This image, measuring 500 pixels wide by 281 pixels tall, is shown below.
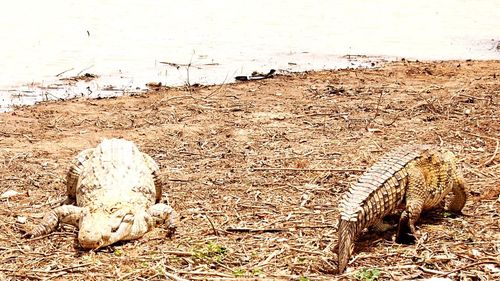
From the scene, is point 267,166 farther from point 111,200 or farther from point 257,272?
point 257,272

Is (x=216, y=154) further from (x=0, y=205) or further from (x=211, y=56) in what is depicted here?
(x=211, y=56)

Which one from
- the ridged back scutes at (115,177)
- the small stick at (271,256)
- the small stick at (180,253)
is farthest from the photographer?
the ridged back scutes at (115,177)

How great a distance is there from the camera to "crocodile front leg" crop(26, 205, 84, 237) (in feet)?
17.7

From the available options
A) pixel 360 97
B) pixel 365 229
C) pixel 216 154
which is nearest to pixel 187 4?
pixel 360 97

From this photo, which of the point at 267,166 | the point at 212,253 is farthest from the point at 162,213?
the point at 267,166

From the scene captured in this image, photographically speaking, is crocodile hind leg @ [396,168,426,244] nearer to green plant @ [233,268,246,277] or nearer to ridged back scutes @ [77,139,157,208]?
green plant @ [233,268,246,277]

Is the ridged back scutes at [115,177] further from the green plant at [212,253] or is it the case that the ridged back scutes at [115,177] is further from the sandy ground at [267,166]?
the green plant at [212,253]

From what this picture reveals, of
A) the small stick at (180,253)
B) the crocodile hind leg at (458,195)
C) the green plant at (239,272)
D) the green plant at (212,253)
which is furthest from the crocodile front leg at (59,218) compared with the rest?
the crocodile hind leg at (458,195)

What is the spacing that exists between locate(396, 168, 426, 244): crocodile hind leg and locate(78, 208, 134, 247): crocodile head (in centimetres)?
199

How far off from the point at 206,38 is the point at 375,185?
439 inches

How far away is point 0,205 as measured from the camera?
19.8ft

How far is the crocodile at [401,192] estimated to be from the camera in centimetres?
452

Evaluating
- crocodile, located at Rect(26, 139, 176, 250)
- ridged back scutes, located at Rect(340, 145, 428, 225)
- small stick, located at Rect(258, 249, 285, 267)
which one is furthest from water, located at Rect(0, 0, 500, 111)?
ridged back scutes, located at Rect(340, 145, 428, 225)

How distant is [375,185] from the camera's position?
470 centimetres
